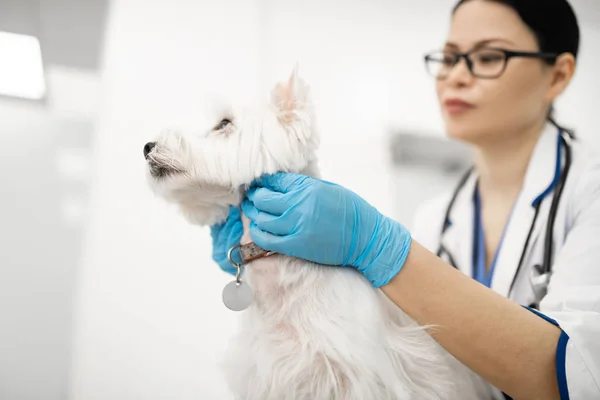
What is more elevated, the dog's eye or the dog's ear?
the dog's ear

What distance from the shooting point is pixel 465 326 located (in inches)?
28.7

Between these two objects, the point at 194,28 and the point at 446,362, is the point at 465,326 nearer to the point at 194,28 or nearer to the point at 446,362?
the point at 446,362

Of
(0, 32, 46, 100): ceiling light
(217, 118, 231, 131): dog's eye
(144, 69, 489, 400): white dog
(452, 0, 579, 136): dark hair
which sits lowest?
(144, 69, 489, 400): white dog

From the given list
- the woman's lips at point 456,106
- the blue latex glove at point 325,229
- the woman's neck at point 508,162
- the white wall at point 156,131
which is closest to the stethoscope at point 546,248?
the woman's neck at point 508,162

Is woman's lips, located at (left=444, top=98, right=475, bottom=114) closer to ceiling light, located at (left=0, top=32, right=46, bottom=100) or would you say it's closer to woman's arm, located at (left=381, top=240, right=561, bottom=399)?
woman's arm, located at (left=381, top=240, right=561, bottom=399)

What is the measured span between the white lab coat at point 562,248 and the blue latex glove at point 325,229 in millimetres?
347

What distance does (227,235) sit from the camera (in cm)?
92

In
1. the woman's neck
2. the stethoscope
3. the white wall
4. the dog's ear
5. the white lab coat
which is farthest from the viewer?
the woman's neck

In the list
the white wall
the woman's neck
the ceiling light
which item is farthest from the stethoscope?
the ceiling light

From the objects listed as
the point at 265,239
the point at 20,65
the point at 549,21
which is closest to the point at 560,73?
the point at 549,21

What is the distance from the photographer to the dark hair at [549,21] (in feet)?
3.56

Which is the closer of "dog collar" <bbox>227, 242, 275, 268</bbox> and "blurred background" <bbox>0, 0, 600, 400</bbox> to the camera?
"dog collar" <bbox>227, 242, 275, 268</bbox>

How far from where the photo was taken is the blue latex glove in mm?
753

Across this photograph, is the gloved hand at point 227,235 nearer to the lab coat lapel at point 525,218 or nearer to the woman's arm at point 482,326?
the woman's arm at point 482,326
